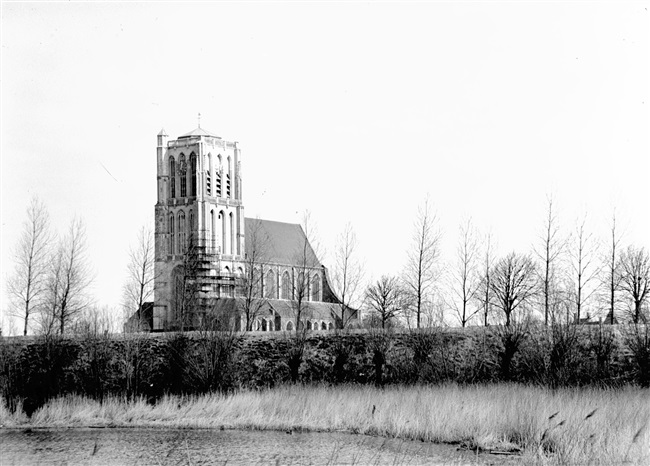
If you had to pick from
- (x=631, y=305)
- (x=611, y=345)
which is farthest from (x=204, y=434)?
(x=631, y=305)

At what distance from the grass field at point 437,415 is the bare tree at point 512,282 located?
1354 cm

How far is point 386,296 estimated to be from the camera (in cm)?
5944

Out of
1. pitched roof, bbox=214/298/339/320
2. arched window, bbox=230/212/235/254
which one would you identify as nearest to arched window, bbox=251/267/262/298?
pitched roof, bbox=214/298/339/320

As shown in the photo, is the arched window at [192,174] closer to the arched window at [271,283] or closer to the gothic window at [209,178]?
the gothic window at [209,178]

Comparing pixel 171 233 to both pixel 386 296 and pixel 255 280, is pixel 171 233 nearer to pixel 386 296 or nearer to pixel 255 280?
pixel 255 280

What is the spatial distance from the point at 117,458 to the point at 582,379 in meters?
15.9

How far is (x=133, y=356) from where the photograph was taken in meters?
35.6

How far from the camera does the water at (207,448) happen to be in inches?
811

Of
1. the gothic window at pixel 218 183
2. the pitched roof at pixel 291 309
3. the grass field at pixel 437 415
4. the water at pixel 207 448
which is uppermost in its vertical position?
the gothic window at pixel 218 183

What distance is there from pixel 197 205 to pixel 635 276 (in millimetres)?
57411

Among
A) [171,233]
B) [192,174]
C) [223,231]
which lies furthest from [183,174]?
[223,231]

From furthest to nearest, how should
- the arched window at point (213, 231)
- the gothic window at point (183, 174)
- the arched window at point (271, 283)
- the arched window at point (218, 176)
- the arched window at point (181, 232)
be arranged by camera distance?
the arched window at point (218, 176)
the gothic window at point (183, 174)
the arched window at point (181, 232)
the arched window at point (213, 231)
the arched window at point (271, 283)

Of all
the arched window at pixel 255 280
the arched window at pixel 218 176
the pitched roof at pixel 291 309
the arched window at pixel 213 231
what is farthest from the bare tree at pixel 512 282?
the arched window at pixel 218 176

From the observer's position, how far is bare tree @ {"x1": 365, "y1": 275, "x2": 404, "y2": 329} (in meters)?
57.3
